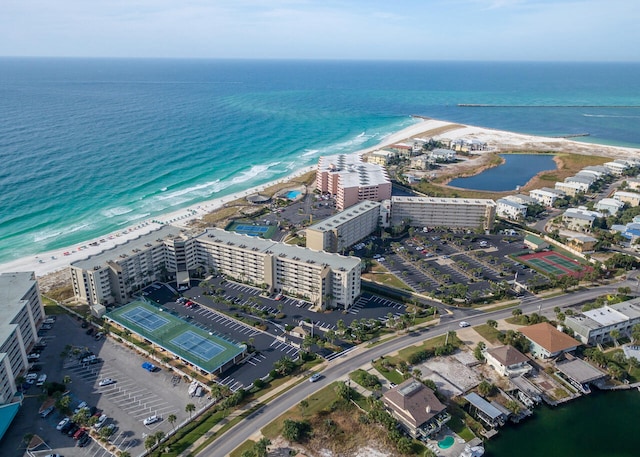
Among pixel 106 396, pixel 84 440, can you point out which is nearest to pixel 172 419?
pixel 84 440

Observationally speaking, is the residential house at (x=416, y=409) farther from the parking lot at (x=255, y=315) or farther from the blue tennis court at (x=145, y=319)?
the blue tennis court at (x=145, y=319)

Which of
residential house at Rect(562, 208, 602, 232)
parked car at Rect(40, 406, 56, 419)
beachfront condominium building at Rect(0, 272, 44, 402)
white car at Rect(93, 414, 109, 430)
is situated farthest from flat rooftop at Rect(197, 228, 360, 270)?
residential house at Rect(562, 208, 602, 232)

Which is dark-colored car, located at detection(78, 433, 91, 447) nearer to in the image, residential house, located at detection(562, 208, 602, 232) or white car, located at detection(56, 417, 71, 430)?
white car, located at detection(56, 417, 71, 430)

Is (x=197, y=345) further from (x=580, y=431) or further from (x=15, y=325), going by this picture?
(x=580, y=431)

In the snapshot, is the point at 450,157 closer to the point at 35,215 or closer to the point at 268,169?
the point at 268,169

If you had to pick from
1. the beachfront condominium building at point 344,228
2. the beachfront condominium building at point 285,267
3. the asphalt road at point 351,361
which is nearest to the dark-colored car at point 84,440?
the asphalt road at point 351,361
